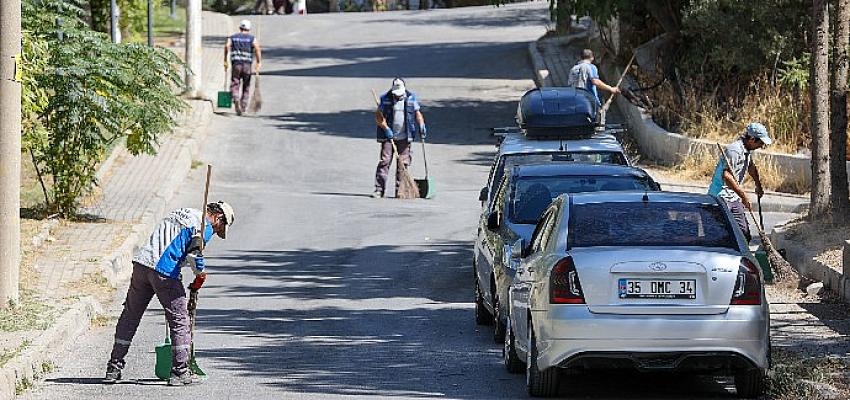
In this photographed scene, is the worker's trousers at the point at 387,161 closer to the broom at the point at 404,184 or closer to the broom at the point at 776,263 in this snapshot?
the broom at the point at 404,184

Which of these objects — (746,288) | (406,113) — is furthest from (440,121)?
(746,288)

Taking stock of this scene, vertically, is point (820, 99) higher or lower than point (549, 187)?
higher

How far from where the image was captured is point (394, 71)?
117 ft

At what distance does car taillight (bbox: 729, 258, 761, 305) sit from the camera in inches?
389

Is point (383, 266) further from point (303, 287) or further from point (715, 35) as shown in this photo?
point (715, 35)

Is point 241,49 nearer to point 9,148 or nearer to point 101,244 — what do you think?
point 101,244

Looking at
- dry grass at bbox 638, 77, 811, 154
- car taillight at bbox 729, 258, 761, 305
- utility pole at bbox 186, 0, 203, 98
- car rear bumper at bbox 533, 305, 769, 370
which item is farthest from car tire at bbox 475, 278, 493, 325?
utility pole at bbox 186, 0, 203, 98

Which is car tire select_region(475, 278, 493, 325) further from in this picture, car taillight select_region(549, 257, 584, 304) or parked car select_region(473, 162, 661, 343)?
car taillight select_region(549, 257, 584, 304)

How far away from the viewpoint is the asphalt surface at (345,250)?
37.6ft

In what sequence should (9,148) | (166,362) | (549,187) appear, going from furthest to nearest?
(549,187) < (9,148) < (166,362)

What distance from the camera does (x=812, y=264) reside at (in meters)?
15.9

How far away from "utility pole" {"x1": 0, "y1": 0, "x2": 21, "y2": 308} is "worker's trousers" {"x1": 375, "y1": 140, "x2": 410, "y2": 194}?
33.2ft

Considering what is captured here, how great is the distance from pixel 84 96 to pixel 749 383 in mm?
10666

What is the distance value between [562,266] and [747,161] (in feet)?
20.2
